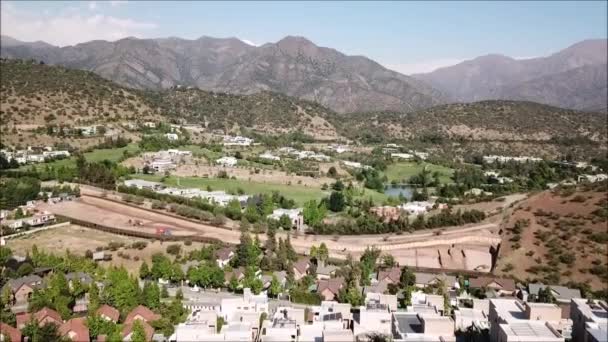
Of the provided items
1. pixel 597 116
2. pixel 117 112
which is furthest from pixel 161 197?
pixel 597 116

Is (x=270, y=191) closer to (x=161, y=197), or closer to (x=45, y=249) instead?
(x=161, y=197)

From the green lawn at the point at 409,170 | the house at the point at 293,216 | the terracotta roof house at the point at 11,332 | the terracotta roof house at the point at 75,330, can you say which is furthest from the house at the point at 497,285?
the green lawn at the point at 409,170

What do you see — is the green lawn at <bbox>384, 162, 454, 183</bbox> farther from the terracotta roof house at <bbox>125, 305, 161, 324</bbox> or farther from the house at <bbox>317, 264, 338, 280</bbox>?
the terracotta roof house at <bbox>125, 305, 161, 324</bbox>

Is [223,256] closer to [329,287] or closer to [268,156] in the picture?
[329,287]

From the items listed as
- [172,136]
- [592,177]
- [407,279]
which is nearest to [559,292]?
[407,279]

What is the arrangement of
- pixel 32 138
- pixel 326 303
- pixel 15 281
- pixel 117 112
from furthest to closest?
pixel 117 112 → pixel 32 138 → pixel 15 281 → pixel 326 303
